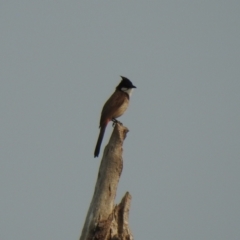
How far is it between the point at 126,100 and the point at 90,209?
3789mm

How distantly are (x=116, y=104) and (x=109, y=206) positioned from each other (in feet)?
11.3

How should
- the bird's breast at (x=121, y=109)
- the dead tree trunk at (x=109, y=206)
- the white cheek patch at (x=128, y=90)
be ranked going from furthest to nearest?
the white cheek patch at (x=128, y=90) → the bird's breast at (x=121, y=109) → the dead tree trunk at (x=109, y=206)

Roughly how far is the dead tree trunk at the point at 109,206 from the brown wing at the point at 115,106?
2334 mm

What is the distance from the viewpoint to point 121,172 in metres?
8.59

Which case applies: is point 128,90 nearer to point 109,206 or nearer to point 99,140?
point 99,140

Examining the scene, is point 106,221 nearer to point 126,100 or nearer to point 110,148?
point 110,148

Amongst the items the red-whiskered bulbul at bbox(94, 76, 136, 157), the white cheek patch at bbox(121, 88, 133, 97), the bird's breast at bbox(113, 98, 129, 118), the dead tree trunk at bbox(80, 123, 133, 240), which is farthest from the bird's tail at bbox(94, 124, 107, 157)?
the dead tree trunk at bbox(80, 123, 133, 240)

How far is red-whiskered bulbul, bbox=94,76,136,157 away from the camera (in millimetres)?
10982

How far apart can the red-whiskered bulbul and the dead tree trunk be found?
1.68 m

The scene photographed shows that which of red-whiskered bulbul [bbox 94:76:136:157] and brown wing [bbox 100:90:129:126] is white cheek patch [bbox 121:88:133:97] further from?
brown wing [bbox 100:90:129:126]

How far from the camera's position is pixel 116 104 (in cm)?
1151

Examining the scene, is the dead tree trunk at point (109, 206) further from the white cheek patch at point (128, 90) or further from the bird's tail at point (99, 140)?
the white cheek patch at point (128, 90)

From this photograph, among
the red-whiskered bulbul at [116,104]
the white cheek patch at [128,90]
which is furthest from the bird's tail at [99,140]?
the white cheek patch at [128,90]

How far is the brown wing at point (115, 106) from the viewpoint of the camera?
1112 cm
